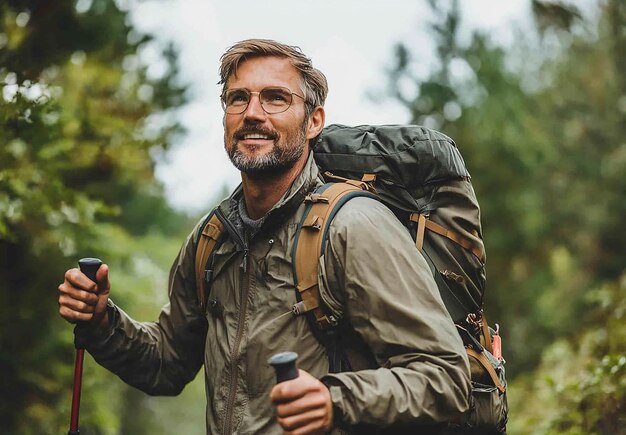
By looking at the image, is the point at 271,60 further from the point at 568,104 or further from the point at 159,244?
the point at 568,104

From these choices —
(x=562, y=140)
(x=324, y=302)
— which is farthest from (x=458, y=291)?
(x=562, y=140)

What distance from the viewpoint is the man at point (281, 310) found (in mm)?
3021

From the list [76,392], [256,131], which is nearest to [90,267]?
[76,392]

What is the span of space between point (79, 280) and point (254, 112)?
1.17 m

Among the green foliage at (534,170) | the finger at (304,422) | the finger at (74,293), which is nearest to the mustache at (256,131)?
the finger at (74,293)

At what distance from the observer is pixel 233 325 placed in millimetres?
3574

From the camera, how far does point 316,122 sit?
4020 millimetres

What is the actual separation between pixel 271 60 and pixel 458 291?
144 cm

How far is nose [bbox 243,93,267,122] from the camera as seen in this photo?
373 centimetres

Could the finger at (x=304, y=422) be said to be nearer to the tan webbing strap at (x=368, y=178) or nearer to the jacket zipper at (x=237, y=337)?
the jacket zipper at (x=237, y=337)

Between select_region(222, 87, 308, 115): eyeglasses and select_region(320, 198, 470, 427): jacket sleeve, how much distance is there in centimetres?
70

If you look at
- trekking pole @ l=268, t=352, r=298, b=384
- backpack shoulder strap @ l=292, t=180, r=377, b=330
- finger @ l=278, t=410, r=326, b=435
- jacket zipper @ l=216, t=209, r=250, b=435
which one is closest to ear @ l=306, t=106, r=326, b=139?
backpack shoulder strap @ l=292, t=180, r=377, b=330

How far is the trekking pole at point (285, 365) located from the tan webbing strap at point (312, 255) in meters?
0.50

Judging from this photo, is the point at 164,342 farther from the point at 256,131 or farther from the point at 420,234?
the point at 420,234
